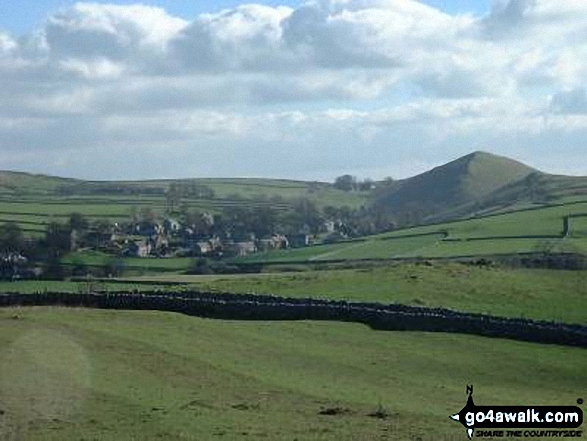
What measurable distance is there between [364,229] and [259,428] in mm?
149926

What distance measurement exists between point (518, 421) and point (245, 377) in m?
10.7

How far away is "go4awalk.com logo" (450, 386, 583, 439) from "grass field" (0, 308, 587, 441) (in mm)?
730

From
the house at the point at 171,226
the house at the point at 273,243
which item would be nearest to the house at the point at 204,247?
the house at the point at 273,243

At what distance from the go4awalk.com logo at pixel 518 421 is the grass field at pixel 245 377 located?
730 millimetres

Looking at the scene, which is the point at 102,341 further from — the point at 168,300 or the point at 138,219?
the point at 138,219

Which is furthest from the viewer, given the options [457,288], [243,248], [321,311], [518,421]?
[243,248]

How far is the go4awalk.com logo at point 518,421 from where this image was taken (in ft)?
89.9

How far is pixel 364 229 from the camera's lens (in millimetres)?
176625

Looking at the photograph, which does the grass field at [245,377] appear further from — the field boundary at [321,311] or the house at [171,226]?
the house at [171,226]

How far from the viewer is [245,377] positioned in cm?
3553

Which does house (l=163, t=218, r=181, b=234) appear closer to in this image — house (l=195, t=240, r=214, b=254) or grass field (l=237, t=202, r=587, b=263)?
house (l=195, t=240, r=214, b=254)

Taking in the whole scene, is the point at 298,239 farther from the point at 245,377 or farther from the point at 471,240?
the point at 245,377

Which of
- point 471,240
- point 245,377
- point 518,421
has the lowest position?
point 518,421

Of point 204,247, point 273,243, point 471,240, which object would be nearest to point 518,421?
point 471,240
